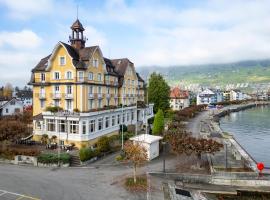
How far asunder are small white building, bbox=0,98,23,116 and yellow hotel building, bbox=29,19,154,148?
37.1 m

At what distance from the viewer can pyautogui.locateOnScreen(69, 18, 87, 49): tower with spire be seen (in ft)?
158

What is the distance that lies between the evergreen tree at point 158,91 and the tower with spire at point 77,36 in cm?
3021

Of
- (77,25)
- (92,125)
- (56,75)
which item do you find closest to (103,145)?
(92,125)

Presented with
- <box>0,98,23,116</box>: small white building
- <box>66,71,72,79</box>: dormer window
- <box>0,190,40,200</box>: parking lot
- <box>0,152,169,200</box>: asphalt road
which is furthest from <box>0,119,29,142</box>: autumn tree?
<box>0,98,23,116</box>: small white building

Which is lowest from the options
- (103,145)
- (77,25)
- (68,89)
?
(103,145)

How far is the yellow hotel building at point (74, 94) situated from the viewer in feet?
133

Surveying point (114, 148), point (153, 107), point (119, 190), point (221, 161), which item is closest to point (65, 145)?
point (114, 148)

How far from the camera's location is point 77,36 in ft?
159

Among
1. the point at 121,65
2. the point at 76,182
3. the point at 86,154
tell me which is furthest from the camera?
the point at 121,65

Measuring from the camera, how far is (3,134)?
36.8 m

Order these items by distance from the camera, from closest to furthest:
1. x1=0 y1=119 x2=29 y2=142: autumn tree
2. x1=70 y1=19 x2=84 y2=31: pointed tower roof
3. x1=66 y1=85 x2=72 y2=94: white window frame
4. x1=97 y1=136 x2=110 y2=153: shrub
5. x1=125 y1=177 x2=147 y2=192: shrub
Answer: x1=125 y1=177 x2=147 y2=192: shrub < x1=0 y1=119 x2=29 y2=142: autumn tree < x1=97 y1=136 x2=110 y2=153: shrub < x1=66 y1=85 x2=72 y2=94: white window frame < x1=70 y1=19 x2=84 y2=31: pointed tower roof

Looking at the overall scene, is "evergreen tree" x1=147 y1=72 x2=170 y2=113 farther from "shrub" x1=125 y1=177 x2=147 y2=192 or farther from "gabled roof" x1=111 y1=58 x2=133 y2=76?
"shrub" x1=125 y1=177 x2=147 y2=192

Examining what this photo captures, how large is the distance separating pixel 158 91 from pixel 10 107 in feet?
143

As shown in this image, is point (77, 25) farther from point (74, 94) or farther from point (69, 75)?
point (74, 94)
